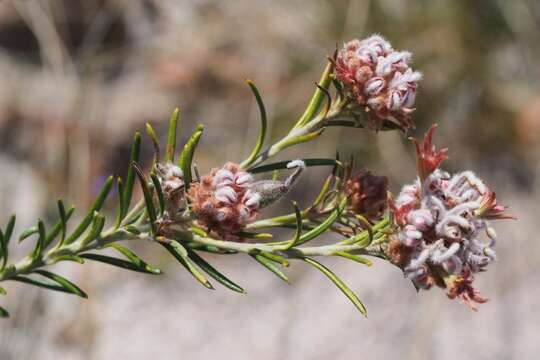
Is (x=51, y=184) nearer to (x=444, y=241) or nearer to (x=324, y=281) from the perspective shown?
(x=324, y=281)

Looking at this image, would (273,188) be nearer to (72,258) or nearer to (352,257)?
(352,257)

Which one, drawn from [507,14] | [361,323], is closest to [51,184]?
[361,323]

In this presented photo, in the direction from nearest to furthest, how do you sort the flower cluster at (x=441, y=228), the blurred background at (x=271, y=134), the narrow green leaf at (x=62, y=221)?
the flower cluster at (x=441, y=228), the narrow green leaf at (x=62, y=221), the blurred background at (x=271, y=134)

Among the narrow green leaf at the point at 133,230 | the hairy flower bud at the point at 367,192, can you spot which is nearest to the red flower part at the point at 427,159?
the hairy flower bud at the point at 367,192

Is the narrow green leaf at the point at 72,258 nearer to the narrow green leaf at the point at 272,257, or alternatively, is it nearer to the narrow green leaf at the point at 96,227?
the narrow green leaf at the point at 96,227

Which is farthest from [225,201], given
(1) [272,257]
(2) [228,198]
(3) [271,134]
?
(3) [271,134]

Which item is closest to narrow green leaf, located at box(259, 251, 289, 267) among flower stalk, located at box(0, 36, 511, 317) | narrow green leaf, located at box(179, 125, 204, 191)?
flower stalk, located at box(0, 36, 511, 317)

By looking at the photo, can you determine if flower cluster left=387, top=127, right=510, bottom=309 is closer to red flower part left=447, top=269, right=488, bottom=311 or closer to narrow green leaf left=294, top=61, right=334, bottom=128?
red flower part left=447, top=269, right=488, bottom=311

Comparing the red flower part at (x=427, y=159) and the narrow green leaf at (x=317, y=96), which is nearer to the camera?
the red flower part at (x=427, y=159)
